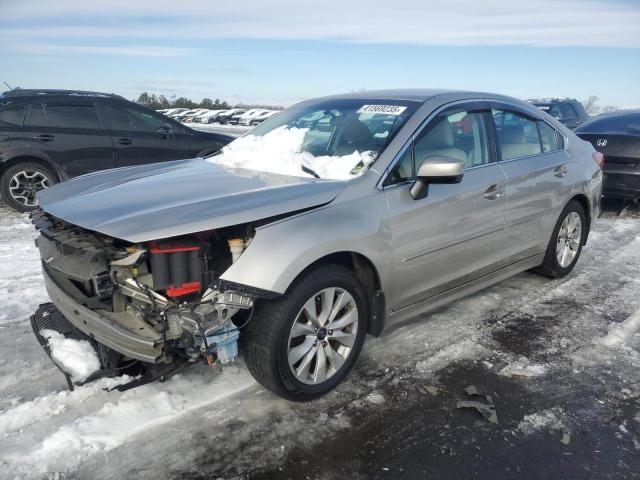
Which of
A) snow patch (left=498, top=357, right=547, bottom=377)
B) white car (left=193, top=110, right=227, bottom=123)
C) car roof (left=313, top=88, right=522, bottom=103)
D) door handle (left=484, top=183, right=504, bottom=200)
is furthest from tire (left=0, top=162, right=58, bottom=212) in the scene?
white car (left=193, top=110, right=227, bottom=123)

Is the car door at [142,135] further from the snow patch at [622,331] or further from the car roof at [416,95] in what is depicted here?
the snow patch at [622,331]

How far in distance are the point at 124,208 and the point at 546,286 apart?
157 inches

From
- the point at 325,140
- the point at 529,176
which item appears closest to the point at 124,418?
the point at 325,140

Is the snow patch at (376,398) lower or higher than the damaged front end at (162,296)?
lower

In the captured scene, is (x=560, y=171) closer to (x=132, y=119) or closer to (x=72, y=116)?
(x=132, y=119)

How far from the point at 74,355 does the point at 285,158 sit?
5.89ft

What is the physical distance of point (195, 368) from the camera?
3.38m

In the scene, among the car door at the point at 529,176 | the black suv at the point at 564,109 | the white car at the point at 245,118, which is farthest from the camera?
the white car at the point at 245,118

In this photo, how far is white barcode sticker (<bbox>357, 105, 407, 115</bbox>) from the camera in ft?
12.0

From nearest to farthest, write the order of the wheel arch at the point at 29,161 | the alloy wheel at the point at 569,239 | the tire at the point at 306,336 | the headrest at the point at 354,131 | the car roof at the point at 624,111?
the tire at the point at 306,336, the headrest at the point at 354,131, the alloy wheel at the point at 569,239, the wheel arch at the point at 29,161, the car roof at the point at 624,111

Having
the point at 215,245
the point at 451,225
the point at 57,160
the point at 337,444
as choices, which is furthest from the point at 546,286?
the point at 57,160

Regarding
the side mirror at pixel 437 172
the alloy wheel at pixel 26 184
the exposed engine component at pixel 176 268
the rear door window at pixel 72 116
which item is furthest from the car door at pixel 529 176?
the alloy wheel at pixel 26 184

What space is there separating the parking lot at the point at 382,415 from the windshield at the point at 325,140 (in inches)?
52.5

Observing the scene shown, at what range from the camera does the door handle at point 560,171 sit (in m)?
4.64
